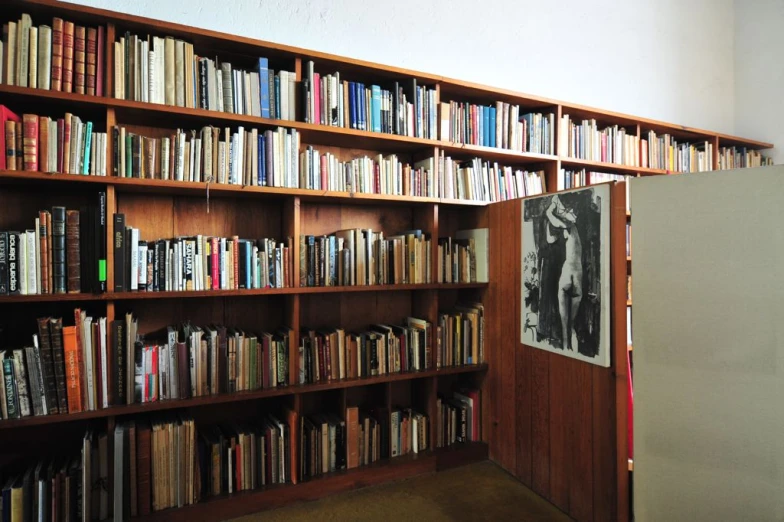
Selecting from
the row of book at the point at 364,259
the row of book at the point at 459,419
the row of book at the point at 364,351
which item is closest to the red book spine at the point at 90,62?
the row of book at the point at 364,259

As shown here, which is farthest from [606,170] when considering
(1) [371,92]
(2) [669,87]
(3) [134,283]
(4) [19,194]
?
(4) [19,194]

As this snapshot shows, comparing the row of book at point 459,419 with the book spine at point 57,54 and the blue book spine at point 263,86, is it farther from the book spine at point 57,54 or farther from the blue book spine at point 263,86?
the book spine at point 57,54

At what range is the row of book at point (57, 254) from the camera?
1787mm

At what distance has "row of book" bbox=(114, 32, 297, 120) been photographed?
197 centimetres

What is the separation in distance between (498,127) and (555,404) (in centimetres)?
172

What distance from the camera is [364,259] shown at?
2.46m

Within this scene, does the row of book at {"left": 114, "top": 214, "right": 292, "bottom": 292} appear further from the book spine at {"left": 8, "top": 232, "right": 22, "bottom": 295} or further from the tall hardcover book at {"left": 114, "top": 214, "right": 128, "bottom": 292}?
the book spine at {"left": 8, "top": 232, "right": 22, "bottom": 295}

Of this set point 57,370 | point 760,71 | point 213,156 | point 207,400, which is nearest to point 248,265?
point 213,156

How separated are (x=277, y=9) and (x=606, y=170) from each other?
101 inches

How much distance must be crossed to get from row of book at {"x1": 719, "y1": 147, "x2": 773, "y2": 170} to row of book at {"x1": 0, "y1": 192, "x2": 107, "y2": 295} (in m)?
4.63

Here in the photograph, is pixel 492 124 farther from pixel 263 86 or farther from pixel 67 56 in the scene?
pixel 67 56

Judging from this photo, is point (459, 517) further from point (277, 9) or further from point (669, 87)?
point (669, 87)

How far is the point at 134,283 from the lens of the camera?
1.97 meters

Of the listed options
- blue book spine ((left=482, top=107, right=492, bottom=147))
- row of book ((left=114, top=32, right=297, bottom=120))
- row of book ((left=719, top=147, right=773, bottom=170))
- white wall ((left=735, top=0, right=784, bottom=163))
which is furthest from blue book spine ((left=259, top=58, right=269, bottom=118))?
white wall ((left=735, top=0, right=784, bottom=163))
